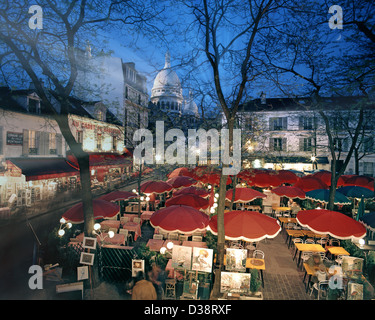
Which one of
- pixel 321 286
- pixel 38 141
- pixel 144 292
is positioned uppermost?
pixel 38 141

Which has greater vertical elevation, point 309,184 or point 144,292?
point 309,184

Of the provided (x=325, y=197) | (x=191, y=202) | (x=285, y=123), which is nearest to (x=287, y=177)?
(x=325, y=197)

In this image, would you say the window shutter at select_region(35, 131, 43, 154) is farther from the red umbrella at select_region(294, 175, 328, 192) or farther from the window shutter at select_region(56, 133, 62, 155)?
the red umbrella at select_region(294, 175, 328, 192)

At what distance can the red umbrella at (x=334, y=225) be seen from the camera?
7.00 m

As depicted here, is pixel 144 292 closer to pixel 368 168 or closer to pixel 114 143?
pixel 114 143

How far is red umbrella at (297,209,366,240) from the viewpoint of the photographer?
7.00m

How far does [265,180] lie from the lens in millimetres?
15508

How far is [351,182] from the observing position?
18.5m

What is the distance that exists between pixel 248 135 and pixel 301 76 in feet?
14.1

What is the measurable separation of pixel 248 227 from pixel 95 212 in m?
5.80

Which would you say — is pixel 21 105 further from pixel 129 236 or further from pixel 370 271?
pixel 370 271
